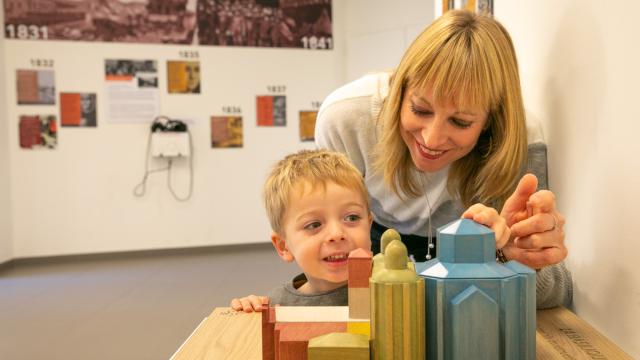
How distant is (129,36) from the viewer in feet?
17.5

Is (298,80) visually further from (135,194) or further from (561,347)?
(561,347)

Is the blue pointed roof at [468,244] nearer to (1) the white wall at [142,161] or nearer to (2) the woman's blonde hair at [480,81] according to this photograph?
(2) the woman's blonde hair at [480,81]

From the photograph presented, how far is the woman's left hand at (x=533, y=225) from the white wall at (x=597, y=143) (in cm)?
13

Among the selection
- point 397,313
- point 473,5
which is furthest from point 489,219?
point 473,5

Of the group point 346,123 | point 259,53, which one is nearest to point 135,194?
point 259,53

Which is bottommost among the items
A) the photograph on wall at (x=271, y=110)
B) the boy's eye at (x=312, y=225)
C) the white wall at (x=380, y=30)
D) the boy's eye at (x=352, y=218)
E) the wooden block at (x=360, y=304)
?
the wooden block at (x=360, y=304)

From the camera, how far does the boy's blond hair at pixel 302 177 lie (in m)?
1.25

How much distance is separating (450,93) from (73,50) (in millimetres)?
4836

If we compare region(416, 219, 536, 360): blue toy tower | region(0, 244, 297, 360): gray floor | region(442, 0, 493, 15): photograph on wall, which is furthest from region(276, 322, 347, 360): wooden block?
region(0, 244, 297, 360): gray floor

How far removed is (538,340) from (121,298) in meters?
3.54

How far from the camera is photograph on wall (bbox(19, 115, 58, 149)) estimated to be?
16.9 feet

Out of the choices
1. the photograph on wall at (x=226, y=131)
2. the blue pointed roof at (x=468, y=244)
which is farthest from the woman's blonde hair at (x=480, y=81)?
the photograph on wall at (x=226, y=131)

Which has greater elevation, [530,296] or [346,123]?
[346,123]

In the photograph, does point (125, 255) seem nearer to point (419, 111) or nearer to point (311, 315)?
point (419, 111)
